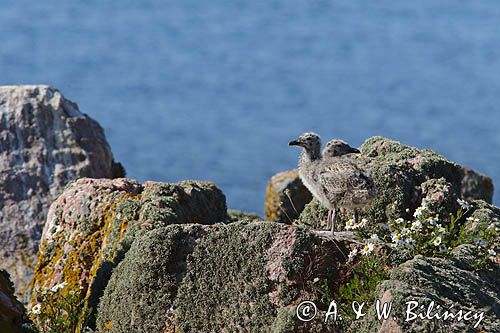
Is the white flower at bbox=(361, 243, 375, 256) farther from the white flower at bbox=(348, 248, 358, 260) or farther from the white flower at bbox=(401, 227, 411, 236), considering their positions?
the white flower at bbox=(401, 227, 411, 236)

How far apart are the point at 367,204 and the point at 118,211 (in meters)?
2.76

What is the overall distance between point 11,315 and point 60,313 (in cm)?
85

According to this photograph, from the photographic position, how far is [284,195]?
801 inches

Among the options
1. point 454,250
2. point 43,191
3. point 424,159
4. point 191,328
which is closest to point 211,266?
point 191,328

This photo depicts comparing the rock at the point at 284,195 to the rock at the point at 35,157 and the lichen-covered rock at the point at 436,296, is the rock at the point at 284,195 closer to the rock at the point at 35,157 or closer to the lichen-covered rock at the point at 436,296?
the rock at the point at 35,157

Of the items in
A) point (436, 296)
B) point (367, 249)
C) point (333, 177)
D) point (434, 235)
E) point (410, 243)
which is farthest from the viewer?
point (333, 177)

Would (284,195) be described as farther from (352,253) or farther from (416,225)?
(352,253)

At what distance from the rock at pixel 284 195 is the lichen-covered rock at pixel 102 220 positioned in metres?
8.09

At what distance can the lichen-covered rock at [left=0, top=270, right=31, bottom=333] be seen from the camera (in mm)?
8688

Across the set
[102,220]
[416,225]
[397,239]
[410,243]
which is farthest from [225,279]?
[102,220]

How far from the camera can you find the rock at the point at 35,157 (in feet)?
54.3

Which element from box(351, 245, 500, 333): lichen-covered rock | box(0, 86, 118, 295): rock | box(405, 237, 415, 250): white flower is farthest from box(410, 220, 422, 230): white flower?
box(0, 86, 118, 295): rock

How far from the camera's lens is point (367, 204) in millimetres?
10055

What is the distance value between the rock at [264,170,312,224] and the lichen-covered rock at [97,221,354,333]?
1025 centimetres
